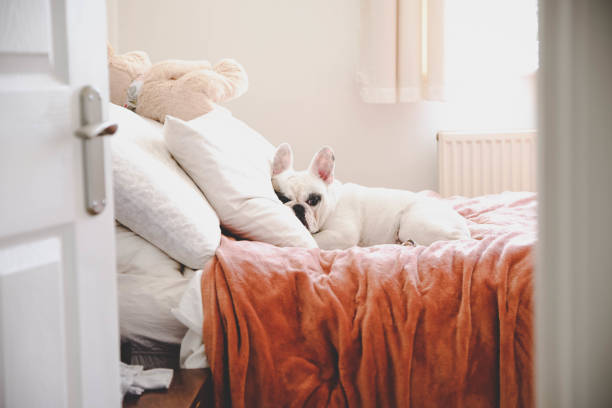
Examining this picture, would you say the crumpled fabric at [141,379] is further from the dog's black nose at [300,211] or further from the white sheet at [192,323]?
the dog's black nose at [300,211]

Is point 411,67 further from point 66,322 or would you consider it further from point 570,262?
point 570,262

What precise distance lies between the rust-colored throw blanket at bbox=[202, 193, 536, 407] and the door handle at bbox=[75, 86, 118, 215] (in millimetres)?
518

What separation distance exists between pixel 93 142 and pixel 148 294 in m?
0.60

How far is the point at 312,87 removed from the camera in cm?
367

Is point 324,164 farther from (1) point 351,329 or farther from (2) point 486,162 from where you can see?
(2) point 486,162

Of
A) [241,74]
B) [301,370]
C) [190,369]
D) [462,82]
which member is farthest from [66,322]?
[462,82]

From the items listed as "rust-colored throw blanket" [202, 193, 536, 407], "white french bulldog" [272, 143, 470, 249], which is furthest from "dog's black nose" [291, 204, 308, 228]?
"rust-colored throw blanket" [202, 193, 536, 407]

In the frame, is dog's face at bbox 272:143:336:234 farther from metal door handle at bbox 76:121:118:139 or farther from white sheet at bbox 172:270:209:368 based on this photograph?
metal door handle at bbox 76:121:118:139

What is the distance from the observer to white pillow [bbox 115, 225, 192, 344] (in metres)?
1.46

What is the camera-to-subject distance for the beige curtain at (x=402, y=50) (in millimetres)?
3334

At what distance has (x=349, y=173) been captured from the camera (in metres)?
3.72

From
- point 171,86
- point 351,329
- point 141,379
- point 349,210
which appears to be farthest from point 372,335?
point 171,86

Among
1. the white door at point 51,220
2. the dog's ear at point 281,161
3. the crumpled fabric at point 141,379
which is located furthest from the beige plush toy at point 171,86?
the white door at point 51,220

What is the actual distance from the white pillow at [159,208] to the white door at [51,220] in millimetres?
462
